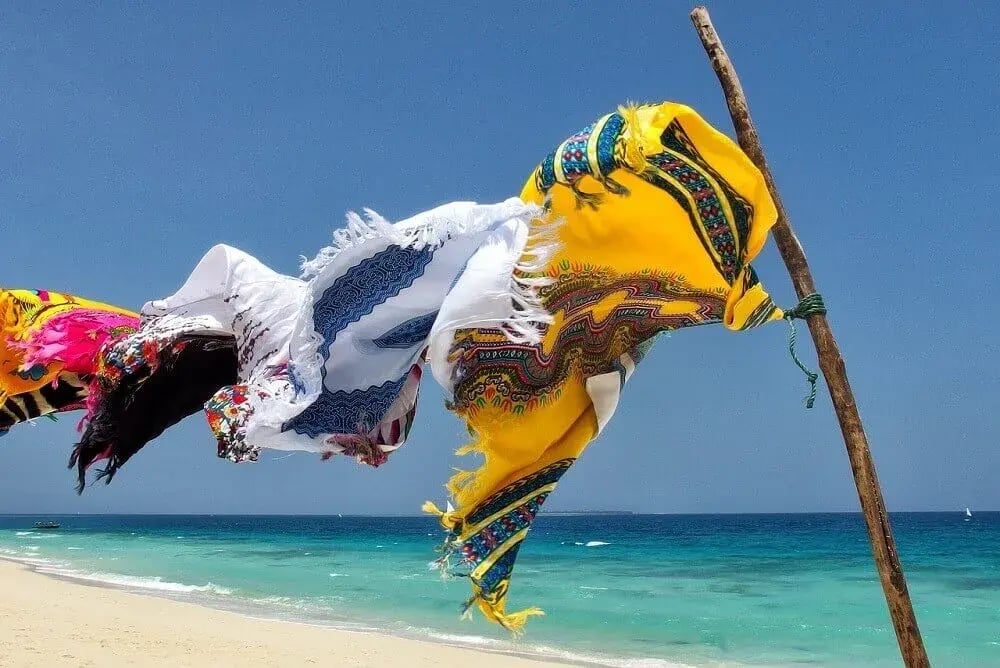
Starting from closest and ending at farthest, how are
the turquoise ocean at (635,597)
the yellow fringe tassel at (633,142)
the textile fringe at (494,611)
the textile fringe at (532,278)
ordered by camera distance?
the yellow fringe tassel at (633,142), the textile fringe at (532,278), the textile fringe at (494,611), the turquoise ocean at (635,597)

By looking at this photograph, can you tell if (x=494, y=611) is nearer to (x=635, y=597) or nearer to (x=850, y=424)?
(x=850, y=424)

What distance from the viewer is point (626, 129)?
154 centimetres

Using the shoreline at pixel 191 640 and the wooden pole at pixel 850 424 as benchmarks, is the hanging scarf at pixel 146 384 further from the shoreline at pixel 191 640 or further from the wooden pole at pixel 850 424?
the shoreline at pixel 191 640

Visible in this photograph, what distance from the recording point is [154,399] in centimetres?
181

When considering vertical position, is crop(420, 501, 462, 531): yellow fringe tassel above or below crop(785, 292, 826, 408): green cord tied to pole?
below

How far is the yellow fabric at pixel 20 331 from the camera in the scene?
6.15ft

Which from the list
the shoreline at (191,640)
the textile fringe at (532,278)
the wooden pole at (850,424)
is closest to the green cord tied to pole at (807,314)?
the wooden pole at (850,424)

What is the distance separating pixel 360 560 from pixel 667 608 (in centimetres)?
1042

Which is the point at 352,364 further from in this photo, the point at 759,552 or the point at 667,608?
the point at 759,552

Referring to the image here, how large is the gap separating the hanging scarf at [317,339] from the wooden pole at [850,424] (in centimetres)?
106

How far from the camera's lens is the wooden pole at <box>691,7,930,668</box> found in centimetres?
237

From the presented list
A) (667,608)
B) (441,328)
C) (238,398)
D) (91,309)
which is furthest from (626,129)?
(667,608)

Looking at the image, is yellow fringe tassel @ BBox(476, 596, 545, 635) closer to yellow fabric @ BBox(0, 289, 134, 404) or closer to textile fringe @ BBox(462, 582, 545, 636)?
textile fringe @ BBox(462, 582, 545, 636)

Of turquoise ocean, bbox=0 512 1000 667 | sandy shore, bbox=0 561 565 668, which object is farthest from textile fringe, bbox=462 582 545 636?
turquoise ocean, bbox=0 512 1000 667
